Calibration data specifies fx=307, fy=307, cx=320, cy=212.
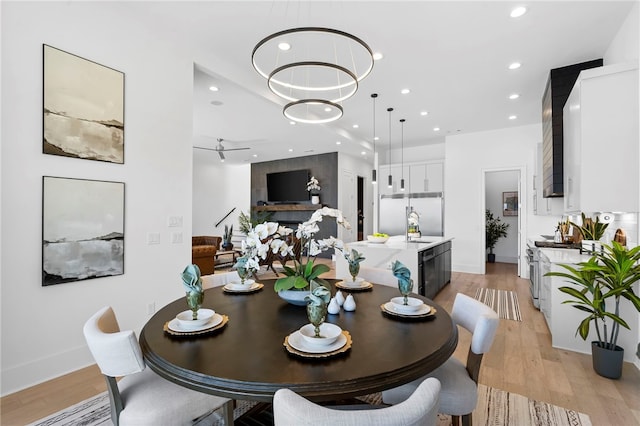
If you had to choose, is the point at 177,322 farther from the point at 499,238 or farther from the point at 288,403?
the point at 499,238

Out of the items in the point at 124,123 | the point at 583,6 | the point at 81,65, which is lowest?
the point at 124,123

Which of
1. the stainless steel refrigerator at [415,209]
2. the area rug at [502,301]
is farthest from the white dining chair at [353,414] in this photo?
the stainless steel refrigerator at [415,209]

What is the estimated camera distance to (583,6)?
8.90 ft

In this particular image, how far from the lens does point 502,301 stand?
4.48m

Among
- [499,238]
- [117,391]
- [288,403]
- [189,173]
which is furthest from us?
[499,238]

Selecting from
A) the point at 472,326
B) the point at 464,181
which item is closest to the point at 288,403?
the point at 472,326

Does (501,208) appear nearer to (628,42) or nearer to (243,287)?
(628,42)

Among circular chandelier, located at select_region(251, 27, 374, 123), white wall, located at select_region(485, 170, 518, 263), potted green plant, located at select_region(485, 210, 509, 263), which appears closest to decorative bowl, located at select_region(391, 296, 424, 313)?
circular chandelier, located at select_region(251, 27, 374, 123)

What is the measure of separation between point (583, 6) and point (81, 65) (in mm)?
4299

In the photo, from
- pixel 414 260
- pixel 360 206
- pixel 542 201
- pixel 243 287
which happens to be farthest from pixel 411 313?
pixel 360 206

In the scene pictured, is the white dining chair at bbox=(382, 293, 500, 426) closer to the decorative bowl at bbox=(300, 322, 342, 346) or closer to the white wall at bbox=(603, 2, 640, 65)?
the decorative bowl at bbox=(300, 322, 342, 346)

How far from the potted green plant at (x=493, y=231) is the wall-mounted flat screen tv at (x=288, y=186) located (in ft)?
16.0

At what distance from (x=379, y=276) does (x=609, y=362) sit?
1.87m

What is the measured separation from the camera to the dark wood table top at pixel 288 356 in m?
0.98
